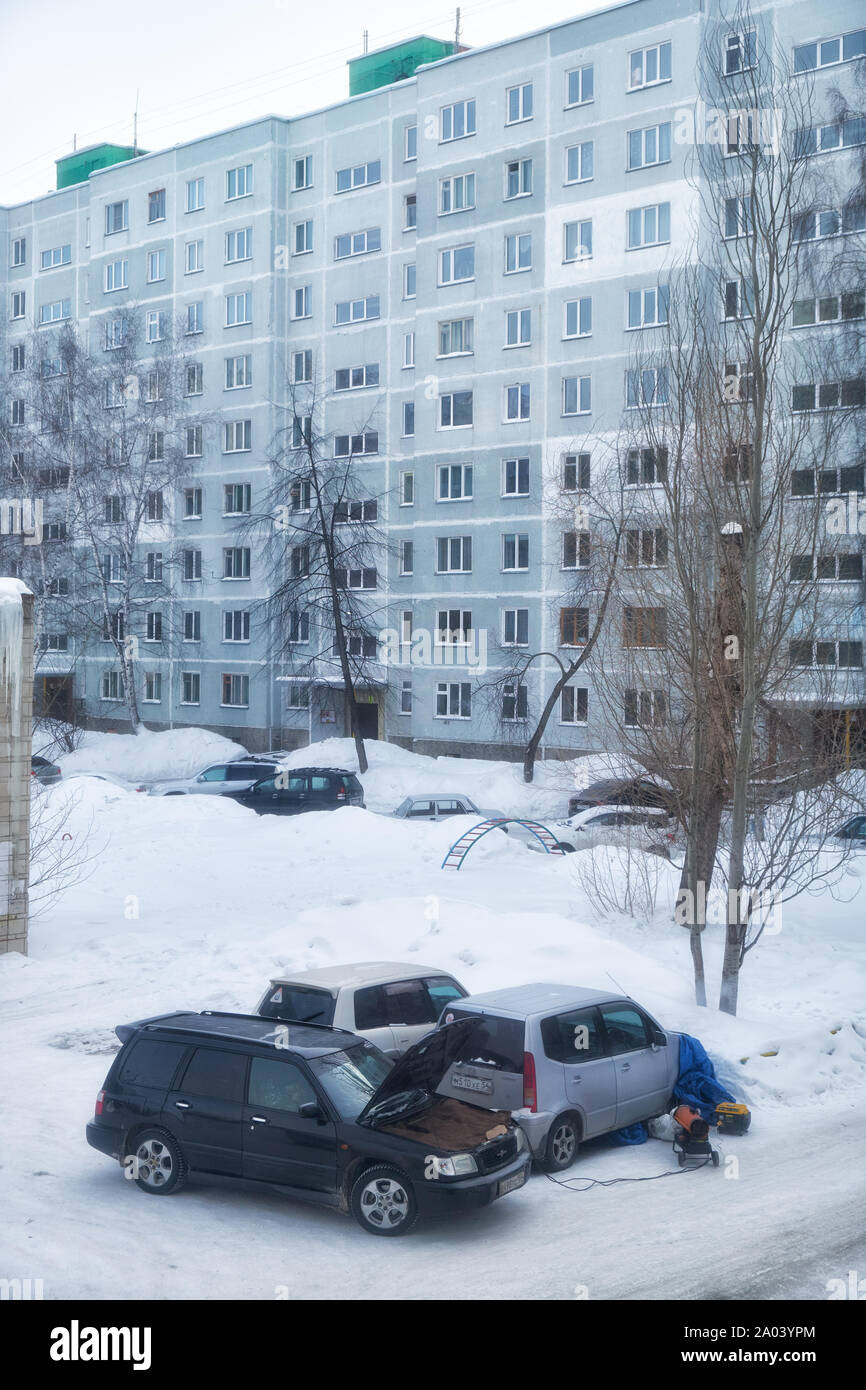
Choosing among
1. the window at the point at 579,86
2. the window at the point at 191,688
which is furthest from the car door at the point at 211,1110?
the window at the point at 191,688

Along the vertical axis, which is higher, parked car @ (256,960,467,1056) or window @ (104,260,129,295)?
window @ (104,260,129,295)

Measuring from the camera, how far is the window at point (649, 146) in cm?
3800

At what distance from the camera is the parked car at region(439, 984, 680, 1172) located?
10.5 m

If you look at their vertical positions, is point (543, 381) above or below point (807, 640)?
above

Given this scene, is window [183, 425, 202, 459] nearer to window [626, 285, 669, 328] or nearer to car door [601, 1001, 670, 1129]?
window [626, 285, 669, 328]

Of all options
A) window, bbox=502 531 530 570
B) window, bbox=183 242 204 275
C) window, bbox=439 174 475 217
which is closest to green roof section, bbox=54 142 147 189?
window, bbox=183 242 204 275

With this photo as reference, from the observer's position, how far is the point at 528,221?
40938 millimetres

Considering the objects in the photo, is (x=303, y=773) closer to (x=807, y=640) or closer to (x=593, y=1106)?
(x=807, y=640)

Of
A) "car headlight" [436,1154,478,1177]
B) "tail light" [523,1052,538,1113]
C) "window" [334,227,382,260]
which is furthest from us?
"window" [334,227,382,260]

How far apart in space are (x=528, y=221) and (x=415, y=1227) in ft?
122

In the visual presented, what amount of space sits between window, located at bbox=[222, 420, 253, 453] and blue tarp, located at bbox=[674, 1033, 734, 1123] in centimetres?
3969

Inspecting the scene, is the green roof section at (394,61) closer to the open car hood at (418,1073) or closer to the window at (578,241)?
the window at (578,241)

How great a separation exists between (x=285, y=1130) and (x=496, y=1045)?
2.07 metres
